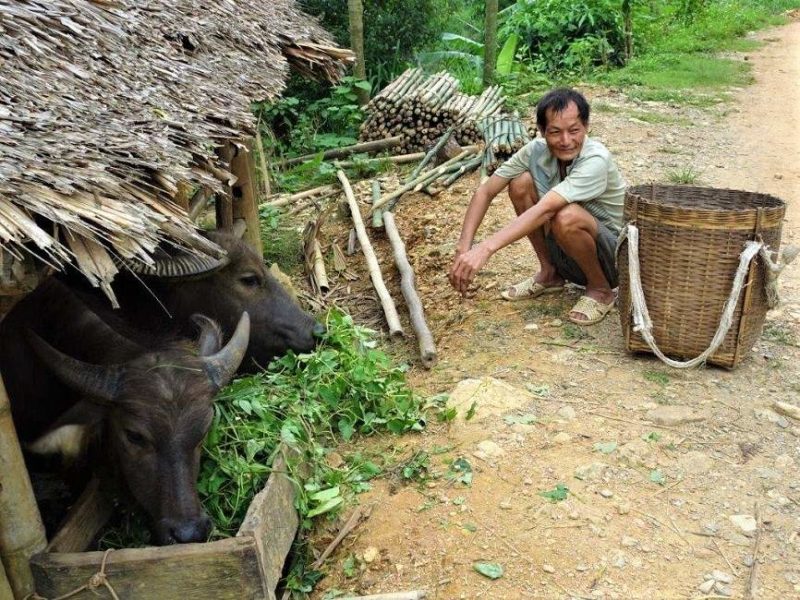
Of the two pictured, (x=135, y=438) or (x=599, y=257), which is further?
(x=599, y=257)

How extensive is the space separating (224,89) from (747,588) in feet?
12.7

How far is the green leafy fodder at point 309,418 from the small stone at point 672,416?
4.44 ft

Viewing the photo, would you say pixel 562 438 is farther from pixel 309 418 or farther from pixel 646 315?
pixel 309 418

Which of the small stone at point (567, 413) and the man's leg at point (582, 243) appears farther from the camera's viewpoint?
the man's leg at point (582, 243)

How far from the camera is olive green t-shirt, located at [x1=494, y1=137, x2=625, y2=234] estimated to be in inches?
214

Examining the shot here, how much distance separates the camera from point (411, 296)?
670cm

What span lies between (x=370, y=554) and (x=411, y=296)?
3.07 metres

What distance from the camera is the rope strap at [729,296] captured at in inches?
185

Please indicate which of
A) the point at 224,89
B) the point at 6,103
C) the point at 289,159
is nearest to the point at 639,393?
the point at 224,89

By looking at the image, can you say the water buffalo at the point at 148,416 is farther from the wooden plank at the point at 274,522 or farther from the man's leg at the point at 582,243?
the man's leg at the point at 582,243

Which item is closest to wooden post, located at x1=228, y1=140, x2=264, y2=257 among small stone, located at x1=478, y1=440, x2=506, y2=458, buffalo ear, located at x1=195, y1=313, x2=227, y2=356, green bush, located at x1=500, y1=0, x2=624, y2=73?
buffalo ear, located at x1=195, y1=313, x2=227, y2=356

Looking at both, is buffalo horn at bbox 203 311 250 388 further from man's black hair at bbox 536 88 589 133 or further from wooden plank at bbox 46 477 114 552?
man's black hair at bbox 536 88 589 133

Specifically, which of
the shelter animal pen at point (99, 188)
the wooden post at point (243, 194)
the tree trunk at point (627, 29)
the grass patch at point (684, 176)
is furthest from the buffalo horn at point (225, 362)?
the tree trunk at point (627, 29)

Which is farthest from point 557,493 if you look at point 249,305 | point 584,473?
point 249,305
